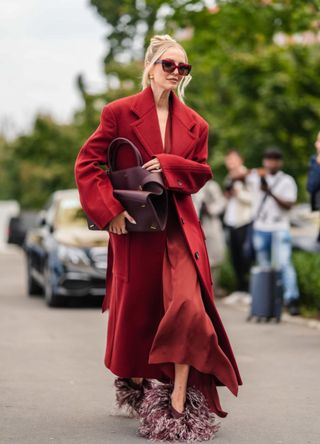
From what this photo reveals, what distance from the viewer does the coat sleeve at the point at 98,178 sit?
6219mm

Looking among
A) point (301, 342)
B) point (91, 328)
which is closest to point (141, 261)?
point (301, 342)

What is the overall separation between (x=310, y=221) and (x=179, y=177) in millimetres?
13458

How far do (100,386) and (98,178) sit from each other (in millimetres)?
2327

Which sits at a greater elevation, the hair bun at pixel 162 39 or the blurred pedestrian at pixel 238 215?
the hair bun at pixel 162 39

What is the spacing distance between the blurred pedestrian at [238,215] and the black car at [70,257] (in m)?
1.67

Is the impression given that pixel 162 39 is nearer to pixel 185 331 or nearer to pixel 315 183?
pixel 185 331

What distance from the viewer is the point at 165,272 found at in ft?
20.4

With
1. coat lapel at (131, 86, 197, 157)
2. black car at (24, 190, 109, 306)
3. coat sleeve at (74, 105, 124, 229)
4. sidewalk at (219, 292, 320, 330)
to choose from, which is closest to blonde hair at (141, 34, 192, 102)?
coat lapel at (131, 86, 197, 157)

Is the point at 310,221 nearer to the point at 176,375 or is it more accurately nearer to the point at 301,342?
the point at 301,342

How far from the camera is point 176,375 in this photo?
20.2 ft

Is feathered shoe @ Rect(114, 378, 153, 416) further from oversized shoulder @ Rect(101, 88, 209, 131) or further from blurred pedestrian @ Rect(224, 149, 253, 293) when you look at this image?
blurred pedestrian @ Rect(224, 149, 253, 293)

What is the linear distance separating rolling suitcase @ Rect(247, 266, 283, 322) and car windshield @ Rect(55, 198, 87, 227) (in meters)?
3.54

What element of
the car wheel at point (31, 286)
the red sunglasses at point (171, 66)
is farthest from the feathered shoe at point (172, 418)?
the car wheel at point (31, 286)

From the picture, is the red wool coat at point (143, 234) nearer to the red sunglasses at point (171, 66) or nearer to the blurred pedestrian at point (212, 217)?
the red sunglasses at point (171, 66)
